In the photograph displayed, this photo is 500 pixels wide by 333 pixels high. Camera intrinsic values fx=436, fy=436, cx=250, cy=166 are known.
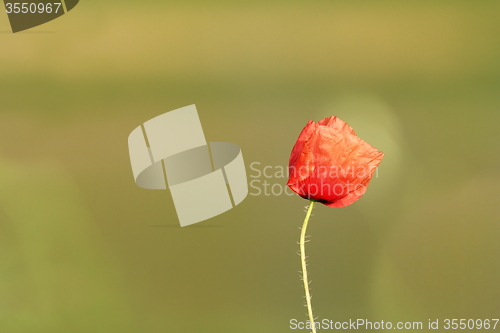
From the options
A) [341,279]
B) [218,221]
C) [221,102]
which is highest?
[221,102]

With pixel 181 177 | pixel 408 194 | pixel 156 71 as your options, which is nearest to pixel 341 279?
pixel 408 194

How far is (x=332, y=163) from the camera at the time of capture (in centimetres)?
22

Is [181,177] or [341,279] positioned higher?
[181,177]

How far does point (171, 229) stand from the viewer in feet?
1.90

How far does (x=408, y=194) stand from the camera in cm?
58

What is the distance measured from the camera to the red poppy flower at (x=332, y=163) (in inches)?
8.7

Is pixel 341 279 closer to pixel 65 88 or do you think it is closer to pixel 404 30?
pixel 404 30

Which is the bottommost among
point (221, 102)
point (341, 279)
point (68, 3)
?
point (341, 279)

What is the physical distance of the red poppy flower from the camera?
22cm

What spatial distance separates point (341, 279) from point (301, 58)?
0.30 m

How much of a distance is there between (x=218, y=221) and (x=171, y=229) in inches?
2.5

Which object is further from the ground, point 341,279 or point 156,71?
point 156,71

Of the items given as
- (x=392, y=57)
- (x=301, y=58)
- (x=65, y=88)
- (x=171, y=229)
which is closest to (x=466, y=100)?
(x=392, y=57)

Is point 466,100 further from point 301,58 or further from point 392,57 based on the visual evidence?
point 301,58
